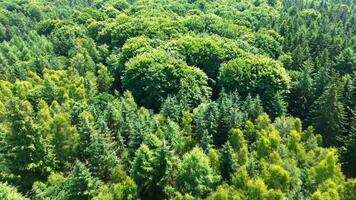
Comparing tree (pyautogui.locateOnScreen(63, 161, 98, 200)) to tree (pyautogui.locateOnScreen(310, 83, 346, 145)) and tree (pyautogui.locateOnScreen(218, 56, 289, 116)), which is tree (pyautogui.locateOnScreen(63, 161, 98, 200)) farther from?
tree (pyautogui.locateOnScreen(310, 83, 346, 145))

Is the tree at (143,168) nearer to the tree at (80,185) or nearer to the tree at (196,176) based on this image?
the tree at (196,176)

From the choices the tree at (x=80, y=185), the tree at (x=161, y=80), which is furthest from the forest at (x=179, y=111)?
the tree at (x=161, y=80)

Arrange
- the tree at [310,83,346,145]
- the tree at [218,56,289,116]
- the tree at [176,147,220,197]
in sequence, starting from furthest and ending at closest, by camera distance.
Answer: the tree at [218,56,289,116]
the tree at [310,83,346,145]
the tree at [176,147,220,197]

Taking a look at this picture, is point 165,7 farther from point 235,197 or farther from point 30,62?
point 235,197

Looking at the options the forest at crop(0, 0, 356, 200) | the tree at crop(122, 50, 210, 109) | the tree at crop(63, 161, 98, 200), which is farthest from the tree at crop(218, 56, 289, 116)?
the tree at crop(63, 161, 98, 200)

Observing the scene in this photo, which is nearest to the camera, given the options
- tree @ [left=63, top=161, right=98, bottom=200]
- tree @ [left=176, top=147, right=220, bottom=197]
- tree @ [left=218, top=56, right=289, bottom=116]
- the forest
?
tree @ [left=63, top=161, right=98, bottom=200]

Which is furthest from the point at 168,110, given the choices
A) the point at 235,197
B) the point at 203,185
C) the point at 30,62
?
the point at 30,62

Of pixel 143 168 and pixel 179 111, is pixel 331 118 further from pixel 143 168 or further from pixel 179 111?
pixel 143 168

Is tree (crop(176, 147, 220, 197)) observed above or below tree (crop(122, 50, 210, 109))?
above
